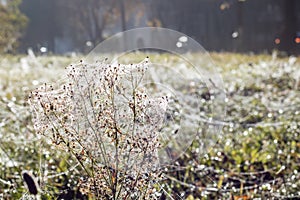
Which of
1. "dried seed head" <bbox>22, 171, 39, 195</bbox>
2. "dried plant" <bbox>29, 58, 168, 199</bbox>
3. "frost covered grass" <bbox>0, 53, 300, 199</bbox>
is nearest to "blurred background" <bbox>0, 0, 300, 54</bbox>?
"frost covered grass" <bbox>0, 53, 300, 199</bbox>

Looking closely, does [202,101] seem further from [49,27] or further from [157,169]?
[49,27]

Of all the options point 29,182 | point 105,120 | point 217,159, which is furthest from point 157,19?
point 29,182

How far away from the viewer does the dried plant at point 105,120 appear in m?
1.95

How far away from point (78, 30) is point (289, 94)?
27958 mm

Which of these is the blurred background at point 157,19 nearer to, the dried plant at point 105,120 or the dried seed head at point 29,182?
the dried plant at point 105,120

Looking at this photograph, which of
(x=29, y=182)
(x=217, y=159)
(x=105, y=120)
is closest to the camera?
(x=29, y=182)

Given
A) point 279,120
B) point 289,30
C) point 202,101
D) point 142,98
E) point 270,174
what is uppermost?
point 289,30

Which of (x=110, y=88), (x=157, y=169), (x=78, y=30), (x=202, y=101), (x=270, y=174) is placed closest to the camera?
(x=110, y=88)

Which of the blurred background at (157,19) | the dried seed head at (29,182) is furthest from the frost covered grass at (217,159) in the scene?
the blurred background at (157,19)

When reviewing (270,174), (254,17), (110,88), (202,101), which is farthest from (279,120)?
(254,17)

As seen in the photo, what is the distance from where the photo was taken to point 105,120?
200cm

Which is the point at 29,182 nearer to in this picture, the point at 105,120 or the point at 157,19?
the point at 105,120

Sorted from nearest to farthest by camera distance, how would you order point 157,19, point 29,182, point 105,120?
point 29,182, point 105,120, point 157,19

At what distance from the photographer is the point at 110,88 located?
77.3 inches
